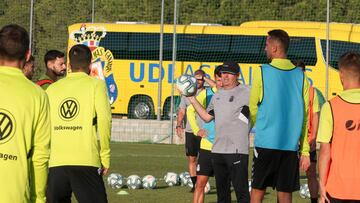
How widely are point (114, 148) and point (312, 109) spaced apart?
14267 millimetres

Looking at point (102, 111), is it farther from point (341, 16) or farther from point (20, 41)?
point (341, 16)

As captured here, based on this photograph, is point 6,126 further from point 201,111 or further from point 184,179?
point 184,179

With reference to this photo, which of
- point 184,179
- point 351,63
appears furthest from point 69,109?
point 184,179

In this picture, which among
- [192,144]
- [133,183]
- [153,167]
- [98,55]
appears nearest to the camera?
[192,144]

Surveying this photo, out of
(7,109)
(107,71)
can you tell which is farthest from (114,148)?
(7,109)

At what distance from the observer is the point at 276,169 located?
10.3m

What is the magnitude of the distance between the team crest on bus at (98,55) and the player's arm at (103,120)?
2534 cm

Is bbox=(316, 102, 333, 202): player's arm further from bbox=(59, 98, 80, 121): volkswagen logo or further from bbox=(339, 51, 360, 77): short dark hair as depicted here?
bbox=(59, 98, 80, 121): volkswagen logo

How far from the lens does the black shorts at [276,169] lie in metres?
10.3

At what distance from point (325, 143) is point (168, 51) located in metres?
24.9

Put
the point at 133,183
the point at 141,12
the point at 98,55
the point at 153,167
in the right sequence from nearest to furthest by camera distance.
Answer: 1. the point at 133,183
2. the point at 153,167
3. the point at 98,55
4. the point at 141,12

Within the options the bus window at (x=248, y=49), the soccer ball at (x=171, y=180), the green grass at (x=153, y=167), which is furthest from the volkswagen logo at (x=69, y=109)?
the bus window at (x=248, y=49)

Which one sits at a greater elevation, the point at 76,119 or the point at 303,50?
the point at 76,119

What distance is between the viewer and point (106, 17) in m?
40.9
